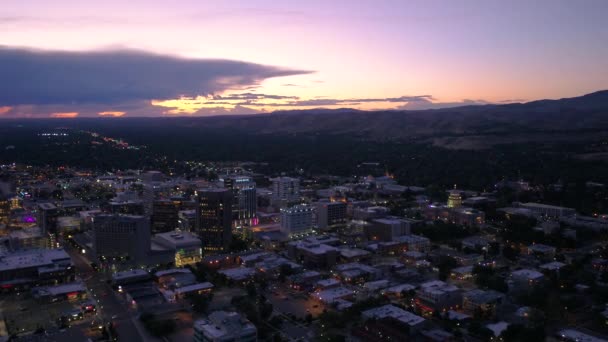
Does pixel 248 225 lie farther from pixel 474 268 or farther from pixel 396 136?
pixel 396 136

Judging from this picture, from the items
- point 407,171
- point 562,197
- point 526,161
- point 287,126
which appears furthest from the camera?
point 287,126

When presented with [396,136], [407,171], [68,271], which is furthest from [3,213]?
[396,136]

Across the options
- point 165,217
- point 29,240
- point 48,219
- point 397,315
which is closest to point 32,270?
point 29,240

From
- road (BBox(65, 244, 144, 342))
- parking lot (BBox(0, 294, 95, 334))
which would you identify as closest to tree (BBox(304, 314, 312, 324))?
road (BBox(65, 244, 144, 342))

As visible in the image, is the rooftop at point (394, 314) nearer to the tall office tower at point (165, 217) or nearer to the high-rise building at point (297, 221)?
the high-rise building at point (297, 221)

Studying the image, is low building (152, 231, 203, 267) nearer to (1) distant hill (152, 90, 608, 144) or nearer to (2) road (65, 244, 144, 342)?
(2) road (65, 244, 144, 342)

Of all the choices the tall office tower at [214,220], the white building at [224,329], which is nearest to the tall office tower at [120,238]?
the tall office tower at [214,220]
